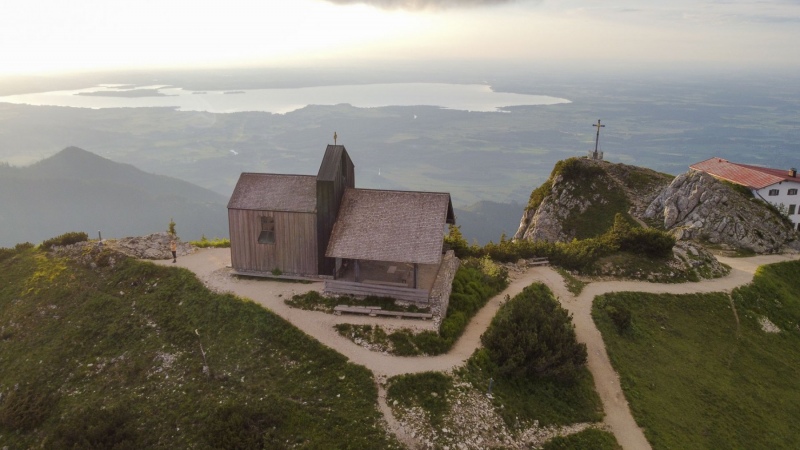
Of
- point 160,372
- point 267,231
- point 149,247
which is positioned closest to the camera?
point 160,372

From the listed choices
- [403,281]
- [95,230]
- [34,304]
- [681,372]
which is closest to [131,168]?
[95,230]

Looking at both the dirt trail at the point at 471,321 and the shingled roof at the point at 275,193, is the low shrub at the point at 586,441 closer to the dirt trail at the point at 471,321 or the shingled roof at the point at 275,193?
the dirt trail at the point at 471,321

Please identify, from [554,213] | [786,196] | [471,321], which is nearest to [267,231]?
[471,321]

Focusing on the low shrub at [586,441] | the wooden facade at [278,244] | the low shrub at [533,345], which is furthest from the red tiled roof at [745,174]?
the wooden facade at [278,244]

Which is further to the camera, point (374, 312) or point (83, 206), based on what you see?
point (83, 206)

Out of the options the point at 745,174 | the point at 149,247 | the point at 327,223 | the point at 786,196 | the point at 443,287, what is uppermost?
the point at 745,174

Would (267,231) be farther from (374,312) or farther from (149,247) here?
(149,247)
